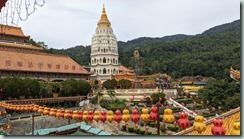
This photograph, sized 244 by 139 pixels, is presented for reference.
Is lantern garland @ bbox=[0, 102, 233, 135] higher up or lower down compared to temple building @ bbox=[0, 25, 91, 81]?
lower down

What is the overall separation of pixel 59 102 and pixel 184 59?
32.5m

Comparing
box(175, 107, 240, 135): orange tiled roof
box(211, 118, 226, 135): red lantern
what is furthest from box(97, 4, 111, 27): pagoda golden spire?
box(211, 118, 226, 135): red lantern

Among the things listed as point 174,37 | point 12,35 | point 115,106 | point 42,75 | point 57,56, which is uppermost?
point 174,37

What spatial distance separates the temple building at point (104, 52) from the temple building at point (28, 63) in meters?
8.82

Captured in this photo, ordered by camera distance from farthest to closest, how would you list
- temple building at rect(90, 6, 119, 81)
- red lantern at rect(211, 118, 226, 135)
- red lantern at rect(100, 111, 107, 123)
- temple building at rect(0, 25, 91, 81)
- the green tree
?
temple building at rect(90, 6, 119, 81) < the green tree < temple building at rect(0, 25, 91, 81) < red lantern at rect(100, 111, 107, 123) < red lantern at rect(211, 118, 226, 135)

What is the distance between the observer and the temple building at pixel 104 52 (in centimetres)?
3656

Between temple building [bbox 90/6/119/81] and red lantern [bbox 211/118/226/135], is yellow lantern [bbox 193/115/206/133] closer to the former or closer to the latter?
red lantern [bbox 211/118/226/135]

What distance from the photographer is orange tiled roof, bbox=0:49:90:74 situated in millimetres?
22083

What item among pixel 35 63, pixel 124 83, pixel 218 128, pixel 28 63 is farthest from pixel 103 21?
pixel 218 128

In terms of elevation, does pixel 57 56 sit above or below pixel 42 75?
above

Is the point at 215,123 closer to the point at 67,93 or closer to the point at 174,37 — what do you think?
the point at 67,93

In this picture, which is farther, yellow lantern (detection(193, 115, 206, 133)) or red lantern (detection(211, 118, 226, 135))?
yellow lantern (detection(193, 115, 206, 133))

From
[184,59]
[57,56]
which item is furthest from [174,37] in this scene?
[57,56]

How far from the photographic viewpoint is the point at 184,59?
4894cm
